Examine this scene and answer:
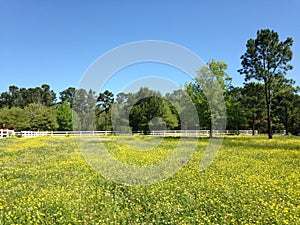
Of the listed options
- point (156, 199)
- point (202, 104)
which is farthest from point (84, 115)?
point (156, 199)

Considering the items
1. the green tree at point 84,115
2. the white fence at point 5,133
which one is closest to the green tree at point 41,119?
the green tree at point 84,115

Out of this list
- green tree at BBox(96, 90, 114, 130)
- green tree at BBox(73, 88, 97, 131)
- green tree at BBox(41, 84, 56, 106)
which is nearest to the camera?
green tree at BBox(73, 88, 97, 131)

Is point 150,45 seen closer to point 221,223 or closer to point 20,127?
point 221,223

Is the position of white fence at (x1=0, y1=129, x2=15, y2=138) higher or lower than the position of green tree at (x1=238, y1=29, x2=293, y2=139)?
lower

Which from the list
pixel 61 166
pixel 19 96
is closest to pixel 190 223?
pixel 61 166

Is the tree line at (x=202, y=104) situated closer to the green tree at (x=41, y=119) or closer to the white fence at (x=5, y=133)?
the green tree at (x=41, y=119)

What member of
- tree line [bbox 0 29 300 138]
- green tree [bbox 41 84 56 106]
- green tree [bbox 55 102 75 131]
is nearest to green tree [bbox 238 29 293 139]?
tree line [bbox 0 29 300 138]

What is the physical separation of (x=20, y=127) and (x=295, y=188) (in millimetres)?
68863

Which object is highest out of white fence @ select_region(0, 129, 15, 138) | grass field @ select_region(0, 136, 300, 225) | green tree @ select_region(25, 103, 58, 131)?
green tree @ select_region(25, 103, 58, 131)

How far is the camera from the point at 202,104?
4319cm

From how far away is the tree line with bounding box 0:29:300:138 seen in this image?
42.6 meters

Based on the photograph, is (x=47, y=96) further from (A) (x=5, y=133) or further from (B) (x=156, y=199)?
(B) (x=156, y=199)

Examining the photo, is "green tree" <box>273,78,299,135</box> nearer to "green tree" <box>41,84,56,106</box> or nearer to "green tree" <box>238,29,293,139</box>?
"green tree" <box>238,29,293,139</box>

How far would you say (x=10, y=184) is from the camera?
10523 mm
